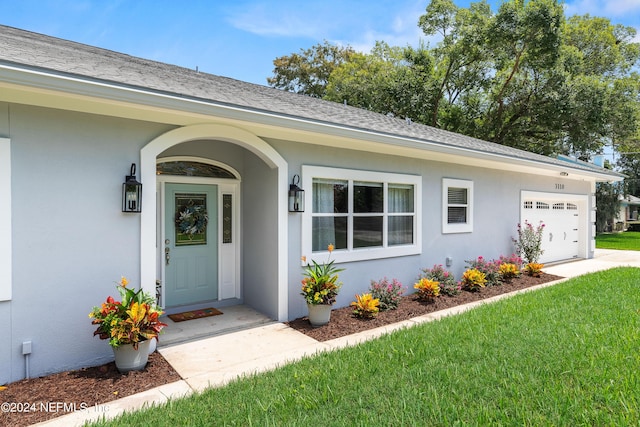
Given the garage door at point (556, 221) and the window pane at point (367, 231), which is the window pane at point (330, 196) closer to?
the window pane at point (367, 231)

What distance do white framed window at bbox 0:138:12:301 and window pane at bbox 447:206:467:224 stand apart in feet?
24.2

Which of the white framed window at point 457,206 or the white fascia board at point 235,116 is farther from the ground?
the white fascia board at point 235,116

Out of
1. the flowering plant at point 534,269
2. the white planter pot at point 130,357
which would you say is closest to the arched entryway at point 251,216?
the white planter pot at point 130,357

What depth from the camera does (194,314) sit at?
5.86m

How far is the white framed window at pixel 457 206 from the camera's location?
7949 mm

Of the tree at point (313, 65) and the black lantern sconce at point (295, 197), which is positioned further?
the tree at point (313, 65)

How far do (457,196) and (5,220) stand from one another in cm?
779

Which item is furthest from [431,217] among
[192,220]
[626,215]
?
[626,215]

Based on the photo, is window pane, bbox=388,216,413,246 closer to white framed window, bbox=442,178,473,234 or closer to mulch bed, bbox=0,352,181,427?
white framed window, bbox=442,178,473,234

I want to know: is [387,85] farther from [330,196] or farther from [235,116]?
[235,116]

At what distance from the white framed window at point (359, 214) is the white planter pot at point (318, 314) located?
0.87 m

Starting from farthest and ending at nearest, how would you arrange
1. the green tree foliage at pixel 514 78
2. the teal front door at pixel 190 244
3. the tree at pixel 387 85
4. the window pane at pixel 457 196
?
the tree at pixel 387 85
the green tree foliage at pixel 514 78
the window pane at pixel 457 196
the teal front door at pixel 190 244

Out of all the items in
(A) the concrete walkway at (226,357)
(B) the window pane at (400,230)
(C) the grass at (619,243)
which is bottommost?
(A) the concrete walkway at (226,357)

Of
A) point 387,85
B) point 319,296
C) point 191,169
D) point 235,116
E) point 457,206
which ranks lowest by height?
point 319,296
